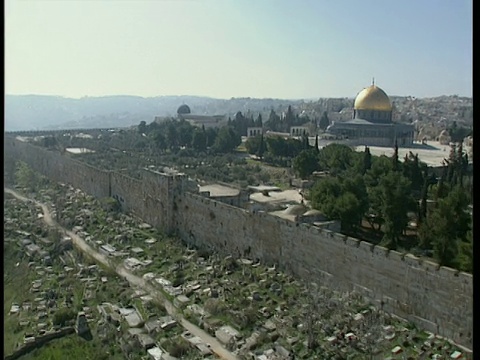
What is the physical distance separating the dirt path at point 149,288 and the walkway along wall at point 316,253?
39.5 inches

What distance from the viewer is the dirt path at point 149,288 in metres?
3.70

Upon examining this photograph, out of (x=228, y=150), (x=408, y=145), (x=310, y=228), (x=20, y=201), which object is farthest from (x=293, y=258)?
(x=408, y=145)

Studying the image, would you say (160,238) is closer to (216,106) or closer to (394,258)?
(394,258)

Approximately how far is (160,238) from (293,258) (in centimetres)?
198

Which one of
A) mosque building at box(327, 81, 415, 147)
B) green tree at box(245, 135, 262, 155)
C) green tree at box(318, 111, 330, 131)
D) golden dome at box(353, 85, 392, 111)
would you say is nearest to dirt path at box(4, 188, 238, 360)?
green tree at box(245, 135, 262, 155)

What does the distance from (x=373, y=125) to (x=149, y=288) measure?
908 centimetres

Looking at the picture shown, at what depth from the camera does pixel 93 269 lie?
17.1ft

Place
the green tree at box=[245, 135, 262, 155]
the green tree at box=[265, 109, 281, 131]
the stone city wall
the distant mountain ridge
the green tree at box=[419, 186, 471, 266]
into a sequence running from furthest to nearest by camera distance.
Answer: the distant mountain ridge, the green tree at box=[265, 109, 281, 131], the green tree at box=[245, 135, 262, 155], the stone city wall, the green tree at box=[419, 186, 471, 266]

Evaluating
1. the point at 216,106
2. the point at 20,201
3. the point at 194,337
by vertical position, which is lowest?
the point at 194,337

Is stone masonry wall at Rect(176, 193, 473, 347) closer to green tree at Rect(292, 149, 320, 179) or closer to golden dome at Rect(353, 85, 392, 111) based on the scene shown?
green tree at Rect(292, 149, 320, 179)

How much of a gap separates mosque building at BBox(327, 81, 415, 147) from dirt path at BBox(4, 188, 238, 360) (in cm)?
773

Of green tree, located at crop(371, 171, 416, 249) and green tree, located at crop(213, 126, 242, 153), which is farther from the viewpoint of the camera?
green tree, located at crop(213, 126, 242, 153)

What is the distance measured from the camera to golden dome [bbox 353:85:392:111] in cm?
1296

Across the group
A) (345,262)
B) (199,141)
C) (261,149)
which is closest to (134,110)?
(199,141)
